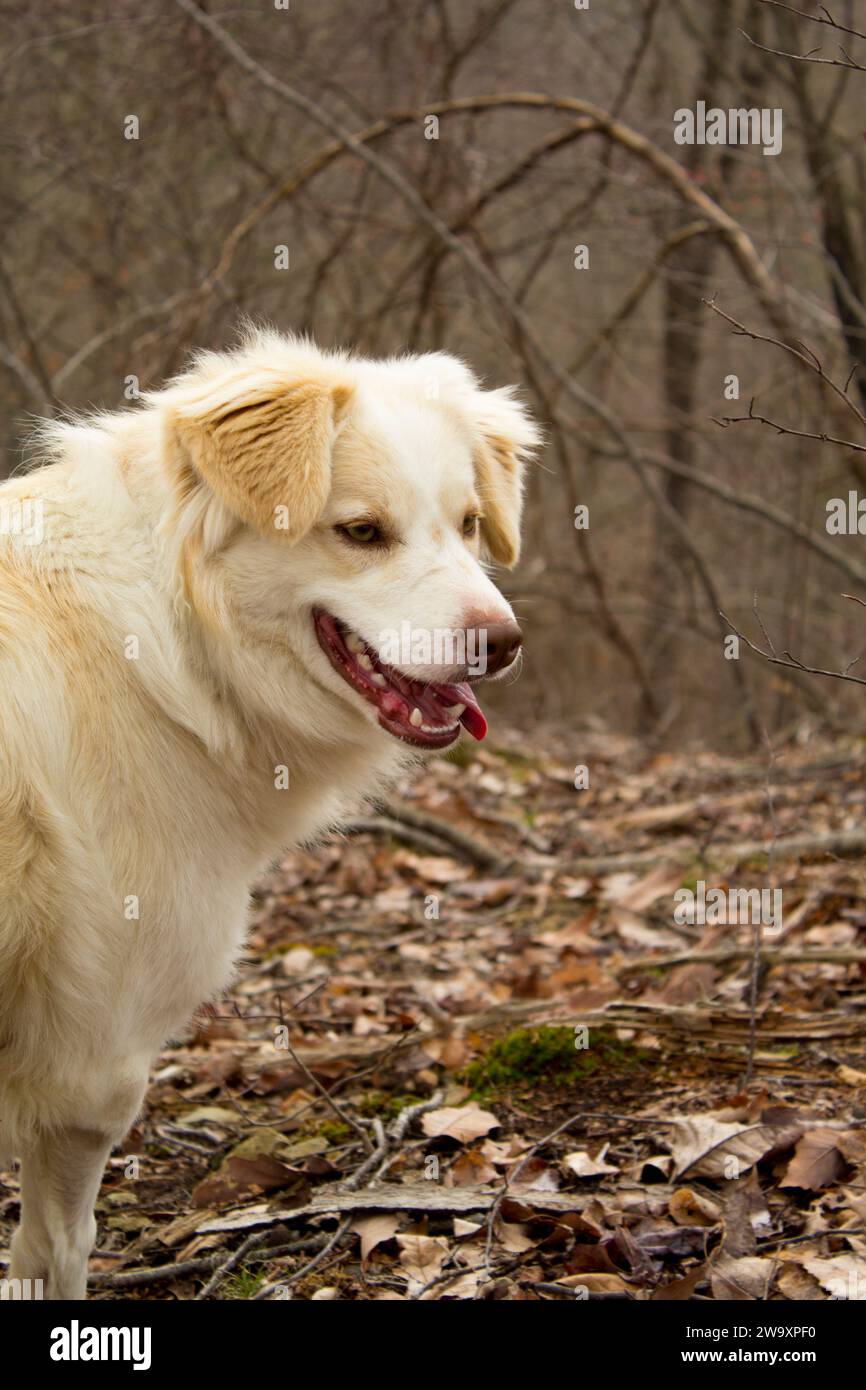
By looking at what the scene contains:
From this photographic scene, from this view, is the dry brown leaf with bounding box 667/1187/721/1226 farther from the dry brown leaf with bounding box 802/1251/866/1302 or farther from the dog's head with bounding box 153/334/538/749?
the dog's head with bounding box 153/334/538/749

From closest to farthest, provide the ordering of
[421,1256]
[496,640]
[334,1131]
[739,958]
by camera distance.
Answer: [496,640] → [421,1256] → [334,1131] → [739,958]

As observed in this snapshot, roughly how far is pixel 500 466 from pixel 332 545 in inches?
31.6

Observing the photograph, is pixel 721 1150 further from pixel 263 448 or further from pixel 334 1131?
pixel 263 448

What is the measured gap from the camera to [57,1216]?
2.91 meters

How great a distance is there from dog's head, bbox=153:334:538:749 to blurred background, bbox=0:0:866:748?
4556 millimetres

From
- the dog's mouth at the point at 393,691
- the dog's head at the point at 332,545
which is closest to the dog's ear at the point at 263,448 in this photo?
the dog's head at the point at 332,545

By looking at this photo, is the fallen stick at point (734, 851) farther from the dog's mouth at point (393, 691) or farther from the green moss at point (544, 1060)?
the dog's mouth at point (393, 691)

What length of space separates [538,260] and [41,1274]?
824 centimetres

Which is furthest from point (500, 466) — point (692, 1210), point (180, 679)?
point (692, 1210)

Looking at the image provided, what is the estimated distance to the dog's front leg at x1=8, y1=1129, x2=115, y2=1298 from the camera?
2.87 meters

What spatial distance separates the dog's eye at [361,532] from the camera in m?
3.03

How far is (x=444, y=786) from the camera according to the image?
7.39 metres

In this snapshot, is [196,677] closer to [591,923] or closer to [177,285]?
[591,923]

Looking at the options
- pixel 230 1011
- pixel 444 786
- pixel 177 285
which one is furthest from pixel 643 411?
pixel 230 1011
